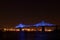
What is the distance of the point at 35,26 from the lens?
79312 mm

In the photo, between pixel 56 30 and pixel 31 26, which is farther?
pixel 31 26

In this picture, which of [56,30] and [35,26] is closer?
[56,30]

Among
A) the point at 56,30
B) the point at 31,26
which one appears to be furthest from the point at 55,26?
the point at 31,26

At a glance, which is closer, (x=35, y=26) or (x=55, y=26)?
(x=55, y=26)

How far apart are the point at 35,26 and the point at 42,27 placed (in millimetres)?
3129

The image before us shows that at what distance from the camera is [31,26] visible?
77.4m

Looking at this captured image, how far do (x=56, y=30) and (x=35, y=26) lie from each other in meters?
9.29

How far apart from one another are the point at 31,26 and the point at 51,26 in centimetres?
671

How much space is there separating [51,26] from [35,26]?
6167mm

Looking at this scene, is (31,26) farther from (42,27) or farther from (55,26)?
(55,26)

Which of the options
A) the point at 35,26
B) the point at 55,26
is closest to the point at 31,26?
the point at 35,26

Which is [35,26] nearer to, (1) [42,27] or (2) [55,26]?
(1) [42,27]

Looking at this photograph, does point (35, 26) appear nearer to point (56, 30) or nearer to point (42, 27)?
point (42, 27)

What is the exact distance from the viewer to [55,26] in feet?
241
